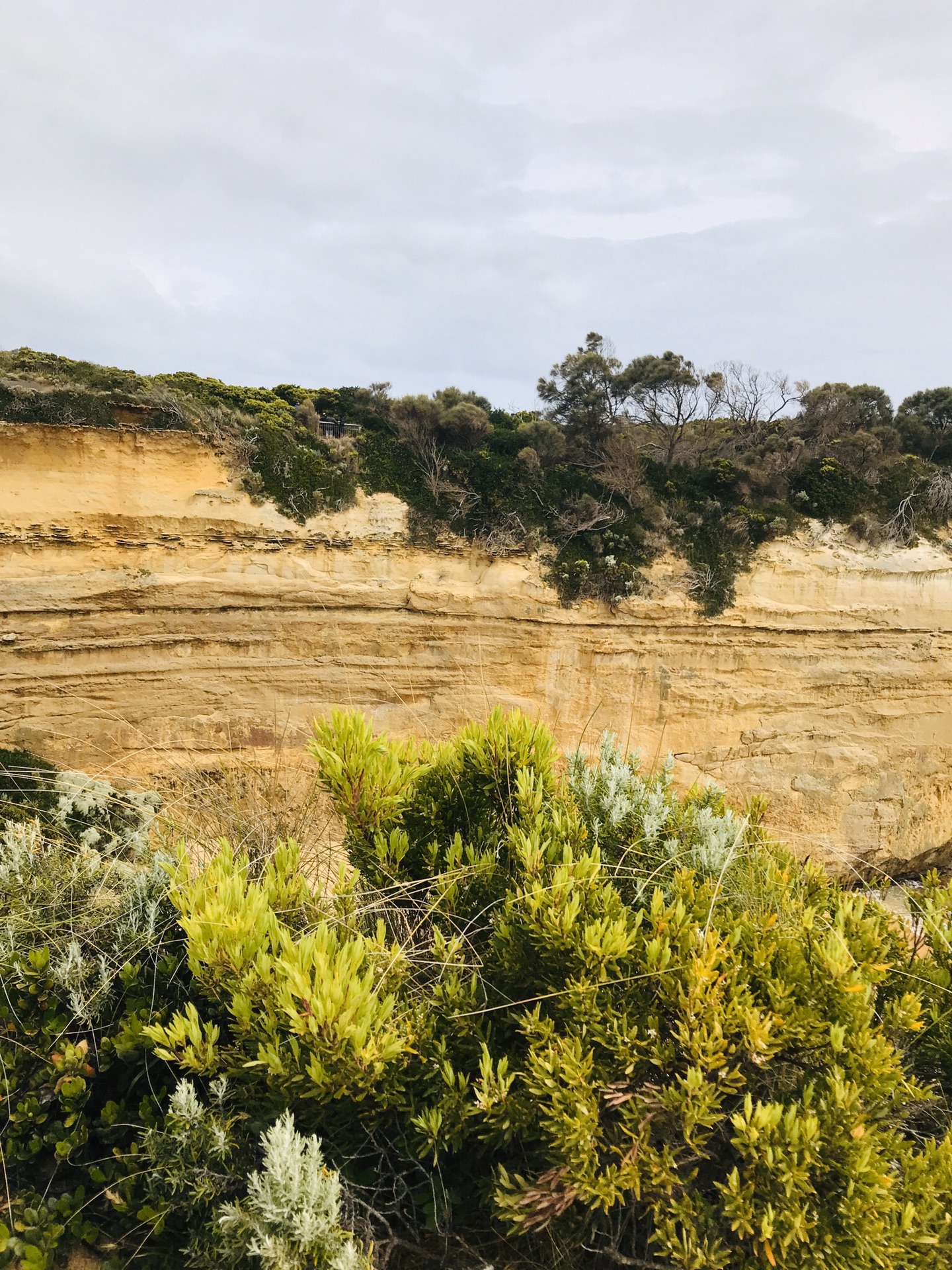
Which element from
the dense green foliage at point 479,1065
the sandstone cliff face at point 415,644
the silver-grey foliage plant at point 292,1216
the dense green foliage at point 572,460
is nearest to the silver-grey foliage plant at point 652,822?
the dense green foliage at point 479,1065

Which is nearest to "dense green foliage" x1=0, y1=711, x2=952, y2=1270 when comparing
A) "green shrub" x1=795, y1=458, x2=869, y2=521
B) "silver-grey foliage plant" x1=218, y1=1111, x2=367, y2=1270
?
"silver-grey foliage plant" x1=218, y1=1111, x2=367, y2=1270

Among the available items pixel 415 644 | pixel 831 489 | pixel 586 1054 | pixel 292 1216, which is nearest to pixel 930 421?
pixel 831 489

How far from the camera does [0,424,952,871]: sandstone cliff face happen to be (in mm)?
10680

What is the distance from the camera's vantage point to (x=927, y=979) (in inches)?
107

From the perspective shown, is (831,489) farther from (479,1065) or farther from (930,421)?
(479,1065)

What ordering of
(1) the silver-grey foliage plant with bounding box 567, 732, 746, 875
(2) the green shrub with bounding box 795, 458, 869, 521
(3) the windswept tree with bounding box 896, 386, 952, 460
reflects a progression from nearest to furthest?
(1) the silver-grey foliage plant with bounding box 567, 732, 746, 875, (2) the green shrub with bounding box 795, 458, 869, 521, (3) the windswept tree with bounding box 896, 386, 952, 460

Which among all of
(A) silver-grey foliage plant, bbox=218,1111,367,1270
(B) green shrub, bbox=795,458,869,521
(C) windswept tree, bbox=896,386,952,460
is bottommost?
(A) silver-grey foliage plant, bbox=218,1111,367,1270

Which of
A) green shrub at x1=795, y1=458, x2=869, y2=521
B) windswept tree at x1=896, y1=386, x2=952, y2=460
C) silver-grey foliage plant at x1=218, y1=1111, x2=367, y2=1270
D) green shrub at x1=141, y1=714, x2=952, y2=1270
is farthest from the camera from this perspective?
windswept tree at x1=896, y1=386, x2=952, y2=460

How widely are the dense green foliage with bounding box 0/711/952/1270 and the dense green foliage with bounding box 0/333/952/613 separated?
33.2 feet

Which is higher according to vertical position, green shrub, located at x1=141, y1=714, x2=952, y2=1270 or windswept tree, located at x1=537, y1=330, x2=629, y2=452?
windswept tree, located at x1=537, y1=330, x2=629, y2=452

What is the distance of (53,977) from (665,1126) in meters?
2.35

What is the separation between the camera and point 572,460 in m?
14.7

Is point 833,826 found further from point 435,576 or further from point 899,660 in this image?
point 435,576

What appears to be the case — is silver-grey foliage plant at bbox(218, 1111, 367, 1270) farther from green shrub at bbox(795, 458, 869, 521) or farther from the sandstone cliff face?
green shrub at bbox(795, 458, 869, 521)
